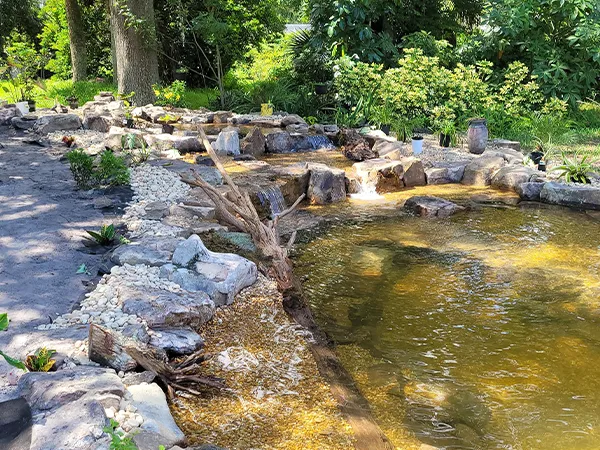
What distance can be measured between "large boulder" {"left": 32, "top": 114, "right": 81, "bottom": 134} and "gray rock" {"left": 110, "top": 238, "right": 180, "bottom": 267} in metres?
5.79

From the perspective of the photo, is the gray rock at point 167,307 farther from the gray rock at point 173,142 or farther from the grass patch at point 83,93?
the grass patch at point 83,93

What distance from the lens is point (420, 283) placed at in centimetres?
523

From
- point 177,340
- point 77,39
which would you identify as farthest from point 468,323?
point 77,39

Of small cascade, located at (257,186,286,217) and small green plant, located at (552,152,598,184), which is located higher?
small green plant, located at (552,152,598,184)

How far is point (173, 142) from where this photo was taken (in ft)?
29.4

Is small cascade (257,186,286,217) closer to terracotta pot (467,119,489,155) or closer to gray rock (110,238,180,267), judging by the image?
gray rock (110,238,180,267)

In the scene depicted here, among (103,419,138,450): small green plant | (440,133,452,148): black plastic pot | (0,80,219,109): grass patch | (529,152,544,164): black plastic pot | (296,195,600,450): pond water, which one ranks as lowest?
(296,195,600,450): pond water

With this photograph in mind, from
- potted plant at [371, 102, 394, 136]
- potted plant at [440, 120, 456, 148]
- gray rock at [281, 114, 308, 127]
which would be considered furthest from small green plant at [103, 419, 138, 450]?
gray rock at [281, 114, 308, 127]

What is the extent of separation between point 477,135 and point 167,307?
663 centimetres

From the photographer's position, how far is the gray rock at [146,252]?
4641mm

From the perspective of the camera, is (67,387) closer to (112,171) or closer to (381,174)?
(112,171)

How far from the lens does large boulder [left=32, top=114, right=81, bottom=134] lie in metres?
9.80

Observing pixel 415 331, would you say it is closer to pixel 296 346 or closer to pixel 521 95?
pixel 296 346

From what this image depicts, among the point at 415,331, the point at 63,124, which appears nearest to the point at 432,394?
the point at 415,331
